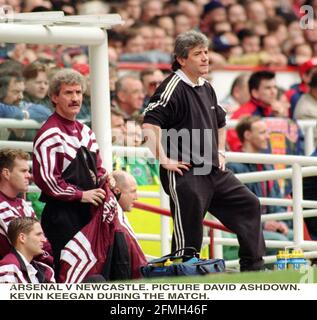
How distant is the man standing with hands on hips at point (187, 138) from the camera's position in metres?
11.7

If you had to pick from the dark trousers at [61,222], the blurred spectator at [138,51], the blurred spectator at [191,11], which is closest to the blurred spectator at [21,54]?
the blurred spectator at [138,51]

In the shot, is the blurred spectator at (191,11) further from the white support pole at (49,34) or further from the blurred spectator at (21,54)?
the white support pole at (49,34)

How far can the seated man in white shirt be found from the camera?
35.9 feet

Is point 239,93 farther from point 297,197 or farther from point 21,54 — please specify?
point 297,197

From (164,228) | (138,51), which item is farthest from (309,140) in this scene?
(138,51)

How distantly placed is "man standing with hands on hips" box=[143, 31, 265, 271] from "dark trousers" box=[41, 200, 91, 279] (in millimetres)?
617

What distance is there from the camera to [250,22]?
82.1ft

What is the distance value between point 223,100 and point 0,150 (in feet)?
28.2

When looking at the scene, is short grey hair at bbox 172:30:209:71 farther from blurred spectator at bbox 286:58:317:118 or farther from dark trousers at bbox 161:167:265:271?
blurred spectator at bbox 286:58:317:118

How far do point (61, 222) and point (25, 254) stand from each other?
1.59 ft

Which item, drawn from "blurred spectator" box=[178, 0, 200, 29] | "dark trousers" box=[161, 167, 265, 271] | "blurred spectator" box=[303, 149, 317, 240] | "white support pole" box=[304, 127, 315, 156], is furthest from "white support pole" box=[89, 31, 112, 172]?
"blurred spectator" box=[178, 0, 200, 29]

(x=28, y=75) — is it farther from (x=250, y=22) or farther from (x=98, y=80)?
(x=250, y=22)
